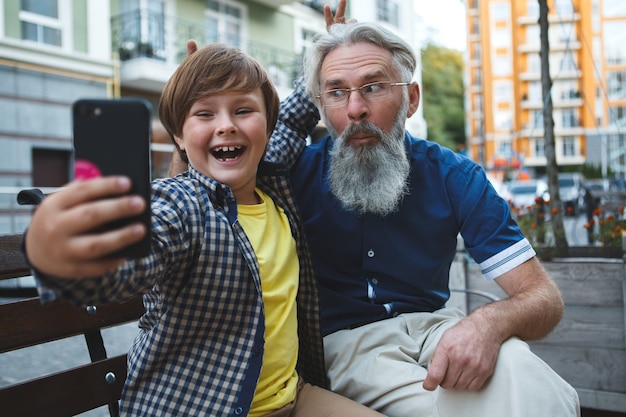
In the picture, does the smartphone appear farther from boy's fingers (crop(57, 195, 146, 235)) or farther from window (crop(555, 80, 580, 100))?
window (crop(555, 80, 580, 100))

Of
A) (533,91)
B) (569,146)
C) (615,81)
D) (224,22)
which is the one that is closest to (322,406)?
(224,22)

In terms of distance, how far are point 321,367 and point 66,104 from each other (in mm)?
11949

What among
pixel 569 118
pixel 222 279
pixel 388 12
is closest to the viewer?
pixel 222 279

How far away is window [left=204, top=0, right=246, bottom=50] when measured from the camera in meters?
15.8

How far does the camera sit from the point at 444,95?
52844 millimetres

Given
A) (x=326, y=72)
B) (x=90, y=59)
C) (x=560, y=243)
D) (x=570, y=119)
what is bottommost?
(x=560, y=243)

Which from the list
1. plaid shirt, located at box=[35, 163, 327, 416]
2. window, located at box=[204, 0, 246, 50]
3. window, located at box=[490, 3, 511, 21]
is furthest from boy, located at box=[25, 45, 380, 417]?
window, located at box=[490, 3, 511, 21]

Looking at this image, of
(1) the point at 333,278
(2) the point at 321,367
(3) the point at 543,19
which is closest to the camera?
(2) the point at 321,367

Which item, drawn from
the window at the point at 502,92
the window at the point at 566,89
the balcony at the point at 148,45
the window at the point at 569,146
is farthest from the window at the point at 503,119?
the balcony at the point at 148,45

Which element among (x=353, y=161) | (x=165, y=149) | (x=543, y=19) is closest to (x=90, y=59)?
(x=165, y=149)

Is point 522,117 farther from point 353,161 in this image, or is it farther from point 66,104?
point 353,161

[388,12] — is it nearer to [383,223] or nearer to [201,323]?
[383,223]

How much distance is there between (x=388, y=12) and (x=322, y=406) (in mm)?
21386

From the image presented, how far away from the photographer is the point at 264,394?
Answer: 5.77 feet
